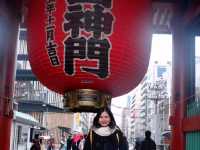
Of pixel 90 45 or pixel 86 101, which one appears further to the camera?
pixel 86 101

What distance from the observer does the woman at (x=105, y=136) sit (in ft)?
13.3

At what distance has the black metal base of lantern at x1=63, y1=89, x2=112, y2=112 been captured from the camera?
4.32 m

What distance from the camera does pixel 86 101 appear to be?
14.2 ft

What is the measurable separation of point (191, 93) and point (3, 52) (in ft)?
9.33

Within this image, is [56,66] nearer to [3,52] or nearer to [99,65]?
[99,65]

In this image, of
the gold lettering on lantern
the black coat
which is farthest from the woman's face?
the gold lettering on lantern

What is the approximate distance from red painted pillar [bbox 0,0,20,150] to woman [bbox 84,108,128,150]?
7.56 ft

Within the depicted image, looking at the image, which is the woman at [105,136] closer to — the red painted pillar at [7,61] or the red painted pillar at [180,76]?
the red painted pillar at [180,76]

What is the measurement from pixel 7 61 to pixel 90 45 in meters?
2.54

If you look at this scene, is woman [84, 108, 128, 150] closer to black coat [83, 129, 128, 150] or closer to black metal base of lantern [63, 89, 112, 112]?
black coat [83, 129, 128, 150]

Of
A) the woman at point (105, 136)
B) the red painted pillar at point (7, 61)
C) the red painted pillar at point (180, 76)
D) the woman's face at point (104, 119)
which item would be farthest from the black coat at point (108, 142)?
the red painted pillar at point (7, 61)

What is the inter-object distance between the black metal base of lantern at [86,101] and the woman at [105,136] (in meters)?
0.21

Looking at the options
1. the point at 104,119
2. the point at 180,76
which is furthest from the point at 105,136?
the point at 180,76

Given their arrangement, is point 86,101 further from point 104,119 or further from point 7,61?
point 7,61
